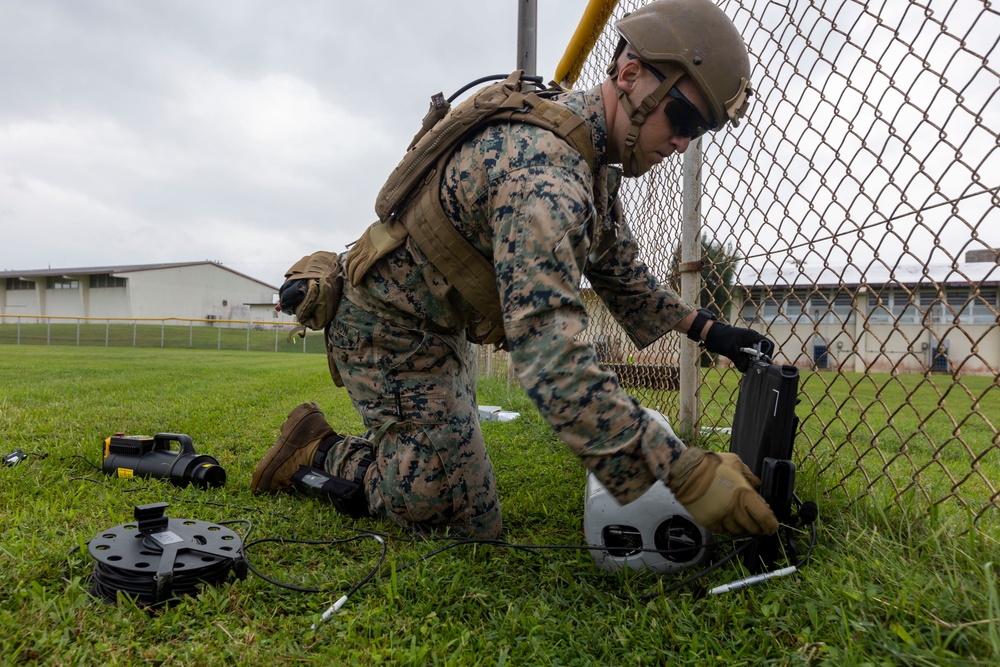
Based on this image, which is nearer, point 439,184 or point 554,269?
point 554,269

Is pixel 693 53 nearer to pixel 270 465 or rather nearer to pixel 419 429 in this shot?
pixel 419 429

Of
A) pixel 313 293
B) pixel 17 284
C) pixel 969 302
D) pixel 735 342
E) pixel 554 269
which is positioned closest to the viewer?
pixel 969 302

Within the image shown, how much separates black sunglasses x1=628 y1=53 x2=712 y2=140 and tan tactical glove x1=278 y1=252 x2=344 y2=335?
147 cm

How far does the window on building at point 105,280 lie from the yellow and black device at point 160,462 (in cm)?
4504

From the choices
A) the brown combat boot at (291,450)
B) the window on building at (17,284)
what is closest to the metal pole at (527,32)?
the brown combat boot at (291,450)

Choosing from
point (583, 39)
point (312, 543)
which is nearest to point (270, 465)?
point (312, 543)

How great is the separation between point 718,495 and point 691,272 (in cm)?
157

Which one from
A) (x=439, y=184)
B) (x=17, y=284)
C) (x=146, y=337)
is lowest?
(x=146, y=337)

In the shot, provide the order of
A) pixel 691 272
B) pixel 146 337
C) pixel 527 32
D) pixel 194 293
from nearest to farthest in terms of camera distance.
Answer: pixel 691 272 → pixel 527 32 → pixel 146 337 → pixel 194 293

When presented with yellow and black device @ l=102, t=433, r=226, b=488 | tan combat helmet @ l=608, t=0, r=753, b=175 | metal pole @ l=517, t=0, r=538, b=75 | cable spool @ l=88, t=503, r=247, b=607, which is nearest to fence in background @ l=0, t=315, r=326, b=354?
metal pole @ l=517, t=0, r=538, b=75

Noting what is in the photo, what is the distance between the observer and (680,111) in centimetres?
192

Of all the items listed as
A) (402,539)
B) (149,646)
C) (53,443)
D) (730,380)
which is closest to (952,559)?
(402,539)

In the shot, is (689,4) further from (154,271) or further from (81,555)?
(154,271)

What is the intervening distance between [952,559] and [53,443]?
3907mm
